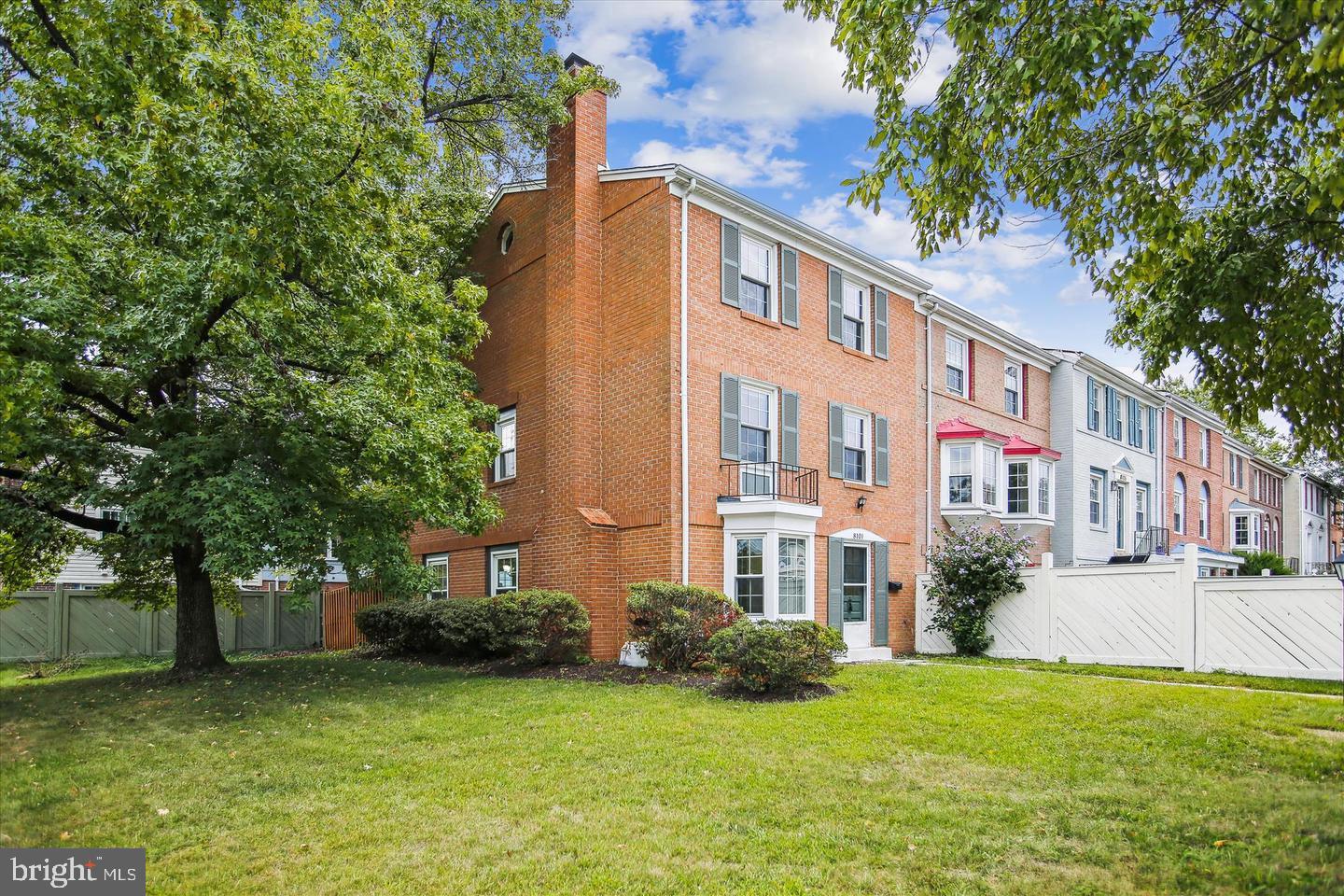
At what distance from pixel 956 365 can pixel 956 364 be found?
2cm

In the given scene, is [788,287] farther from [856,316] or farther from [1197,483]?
[1197,483]

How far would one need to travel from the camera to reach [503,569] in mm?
16672

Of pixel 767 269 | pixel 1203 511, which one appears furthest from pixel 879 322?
pixel 1203 511

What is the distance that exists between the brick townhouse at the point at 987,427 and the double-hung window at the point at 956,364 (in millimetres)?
23

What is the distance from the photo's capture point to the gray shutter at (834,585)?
48.9 ft

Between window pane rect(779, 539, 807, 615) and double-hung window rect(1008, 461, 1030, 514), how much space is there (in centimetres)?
924

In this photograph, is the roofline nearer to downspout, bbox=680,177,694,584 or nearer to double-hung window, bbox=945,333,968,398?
double-hung window, bbox=945,333,968,398

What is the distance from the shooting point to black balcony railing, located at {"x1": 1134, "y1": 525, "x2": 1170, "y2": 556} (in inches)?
1056

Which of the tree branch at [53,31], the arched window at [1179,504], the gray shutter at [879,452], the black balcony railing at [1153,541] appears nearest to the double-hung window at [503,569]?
the gray shutter at [879,452]

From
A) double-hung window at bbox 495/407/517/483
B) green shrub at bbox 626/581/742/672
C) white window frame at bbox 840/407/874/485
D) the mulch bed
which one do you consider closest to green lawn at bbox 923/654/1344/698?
white window frame at bbox 840/407/874/485

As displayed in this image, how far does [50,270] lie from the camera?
8.40m

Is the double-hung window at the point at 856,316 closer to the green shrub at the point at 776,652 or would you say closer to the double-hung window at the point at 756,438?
the double-hung window at the point at 756,438

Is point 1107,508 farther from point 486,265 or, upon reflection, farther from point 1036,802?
point 1036,802

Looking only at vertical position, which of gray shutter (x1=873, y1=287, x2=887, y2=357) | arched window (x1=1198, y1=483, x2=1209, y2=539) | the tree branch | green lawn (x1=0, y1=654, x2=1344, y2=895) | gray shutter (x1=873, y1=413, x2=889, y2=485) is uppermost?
the tree branch
